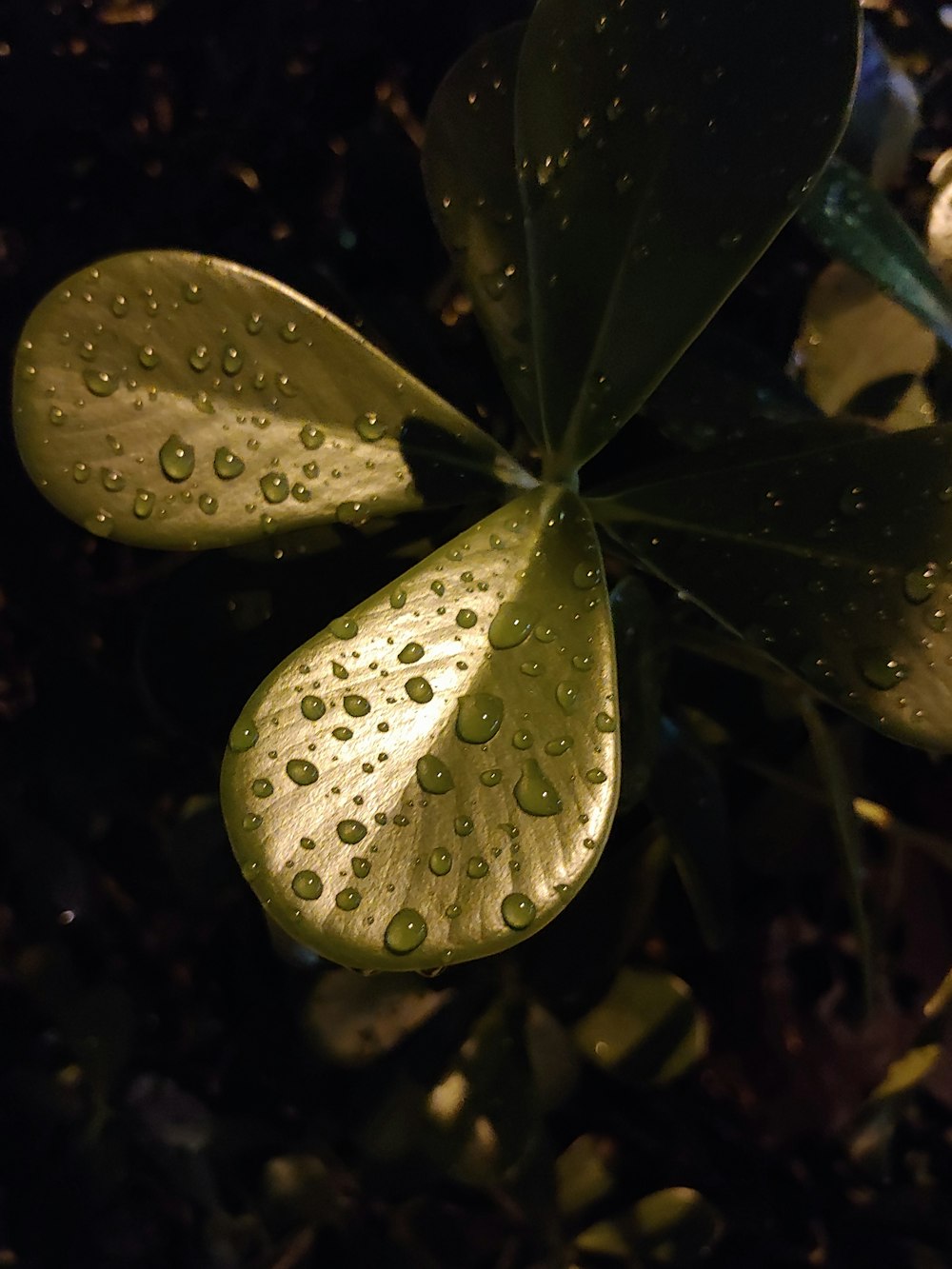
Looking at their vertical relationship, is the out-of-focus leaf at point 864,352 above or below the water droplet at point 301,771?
above

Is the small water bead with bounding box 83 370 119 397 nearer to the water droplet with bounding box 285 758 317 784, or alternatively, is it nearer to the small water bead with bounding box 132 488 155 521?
the small water bead with bounding box 132 488 155 521

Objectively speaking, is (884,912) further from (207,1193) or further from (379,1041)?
(207,1193)

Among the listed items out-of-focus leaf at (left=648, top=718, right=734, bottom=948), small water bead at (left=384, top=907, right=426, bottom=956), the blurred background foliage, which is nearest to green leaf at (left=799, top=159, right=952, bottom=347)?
the blurred background foliage

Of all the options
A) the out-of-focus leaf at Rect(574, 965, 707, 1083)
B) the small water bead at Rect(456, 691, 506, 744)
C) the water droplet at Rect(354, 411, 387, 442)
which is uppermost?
the water droplet at Rect(354, 411, 387, 442)

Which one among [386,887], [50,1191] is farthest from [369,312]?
[50,1191]

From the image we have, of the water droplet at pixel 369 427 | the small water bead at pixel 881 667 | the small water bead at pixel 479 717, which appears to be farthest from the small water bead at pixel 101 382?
the small water bead at pixel 881 667

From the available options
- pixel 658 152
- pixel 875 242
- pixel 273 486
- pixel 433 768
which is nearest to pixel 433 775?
pixel 433 768

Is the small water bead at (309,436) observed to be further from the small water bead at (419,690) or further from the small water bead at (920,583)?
the small water bead at (920,583)
